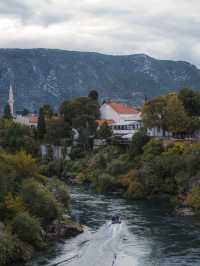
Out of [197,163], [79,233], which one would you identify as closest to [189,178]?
[197,163]

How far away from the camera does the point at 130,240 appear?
61.2 m

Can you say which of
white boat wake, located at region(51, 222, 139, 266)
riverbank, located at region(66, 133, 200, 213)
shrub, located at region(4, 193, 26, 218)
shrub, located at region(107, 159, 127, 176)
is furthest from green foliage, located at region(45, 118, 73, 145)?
shrub, located at region(4, 193, 26, 218)

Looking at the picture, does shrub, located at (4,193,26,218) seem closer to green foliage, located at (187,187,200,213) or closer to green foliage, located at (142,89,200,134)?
green foliage, located at (187,187,200,213)

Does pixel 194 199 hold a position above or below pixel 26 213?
below

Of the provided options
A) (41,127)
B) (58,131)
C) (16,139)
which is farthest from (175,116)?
(41,127)

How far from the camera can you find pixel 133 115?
147 meters

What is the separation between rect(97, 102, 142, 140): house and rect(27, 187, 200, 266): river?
160 feet

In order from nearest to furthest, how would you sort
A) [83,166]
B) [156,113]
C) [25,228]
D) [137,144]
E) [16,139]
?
1. [25,228]
2. [137,144]
3. [156,113]
4. [83,166]
5. [16,139]

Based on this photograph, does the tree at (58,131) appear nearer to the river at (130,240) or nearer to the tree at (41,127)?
the tree at (41,127)

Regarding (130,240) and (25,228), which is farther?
(130,240)

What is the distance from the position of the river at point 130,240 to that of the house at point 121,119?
1919 inches

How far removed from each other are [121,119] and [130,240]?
85121mm

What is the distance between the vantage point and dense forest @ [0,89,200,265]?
2254 inches

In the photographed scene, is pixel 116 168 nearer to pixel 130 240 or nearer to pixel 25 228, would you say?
pixel 130 240
